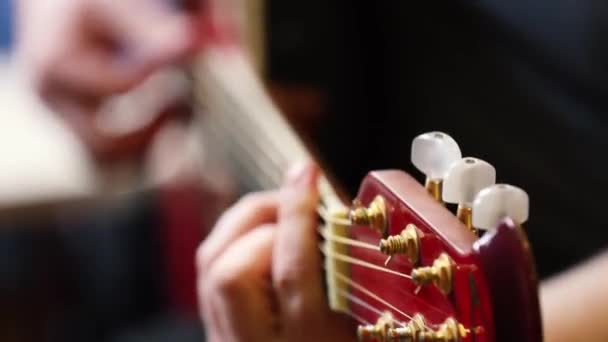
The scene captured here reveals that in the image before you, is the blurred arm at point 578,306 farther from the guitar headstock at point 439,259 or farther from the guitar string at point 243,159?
the guitar string at point 243,159

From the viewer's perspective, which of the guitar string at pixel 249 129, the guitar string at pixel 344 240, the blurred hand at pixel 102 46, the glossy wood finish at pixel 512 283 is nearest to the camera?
the glossy wood finish at pixel 512 283

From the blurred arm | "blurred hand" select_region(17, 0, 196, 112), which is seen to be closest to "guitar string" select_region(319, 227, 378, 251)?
the blurred arm

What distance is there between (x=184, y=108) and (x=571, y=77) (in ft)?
1.31

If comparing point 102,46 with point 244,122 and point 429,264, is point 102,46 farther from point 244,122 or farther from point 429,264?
point 429,264

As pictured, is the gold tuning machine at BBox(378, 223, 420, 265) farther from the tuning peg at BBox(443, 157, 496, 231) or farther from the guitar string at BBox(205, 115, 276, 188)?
the guitar string at BBox(205, 115, 276, 188)

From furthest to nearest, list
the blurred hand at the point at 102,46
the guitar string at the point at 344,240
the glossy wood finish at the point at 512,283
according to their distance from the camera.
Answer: the blurred hand at the point at 102,46, the guitar string at the point at 344,240, the glossy wood finish at the point at 512,283

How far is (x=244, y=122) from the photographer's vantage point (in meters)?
0.72

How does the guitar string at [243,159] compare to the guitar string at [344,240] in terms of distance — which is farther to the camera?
the guitar string at [243,159]

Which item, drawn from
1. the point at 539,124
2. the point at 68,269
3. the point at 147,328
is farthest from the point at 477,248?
the point at 68,269

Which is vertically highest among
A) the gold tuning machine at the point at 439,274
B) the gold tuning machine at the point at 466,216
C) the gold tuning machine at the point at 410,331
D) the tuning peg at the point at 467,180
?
the tuning peg at the point at 467,180

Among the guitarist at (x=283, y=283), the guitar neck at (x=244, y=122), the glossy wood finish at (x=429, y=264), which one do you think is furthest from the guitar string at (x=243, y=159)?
the glossy wood finish at (x=429, y=264)

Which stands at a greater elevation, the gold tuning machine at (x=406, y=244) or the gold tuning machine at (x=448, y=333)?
the gold tuning machine at (x=406, y=244)

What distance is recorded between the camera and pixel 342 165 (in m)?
0.83

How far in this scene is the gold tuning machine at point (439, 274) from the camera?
10.8 inches
